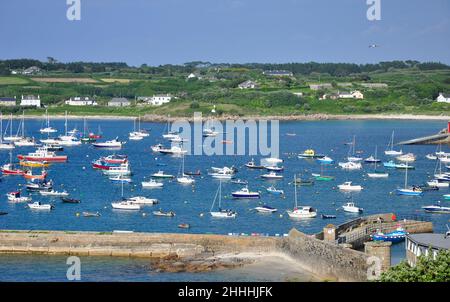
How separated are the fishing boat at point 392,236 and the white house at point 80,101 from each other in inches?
4103

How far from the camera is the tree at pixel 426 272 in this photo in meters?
17.2

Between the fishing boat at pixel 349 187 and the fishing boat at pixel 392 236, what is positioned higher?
the fishing boat at pixel 392 236

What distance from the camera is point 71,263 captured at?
2970cm

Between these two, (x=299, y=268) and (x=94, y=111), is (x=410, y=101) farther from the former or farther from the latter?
(x=299, y=268)

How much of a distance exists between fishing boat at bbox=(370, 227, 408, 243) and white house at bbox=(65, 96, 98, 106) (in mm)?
104219

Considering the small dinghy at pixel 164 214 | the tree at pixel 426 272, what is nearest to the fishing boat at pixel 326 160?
the small dinghy at pixel 164 214

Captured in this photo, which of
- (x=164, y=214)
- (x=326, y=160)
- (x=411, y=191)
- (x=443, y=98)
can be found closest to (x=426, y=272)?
(x=164, y=214)

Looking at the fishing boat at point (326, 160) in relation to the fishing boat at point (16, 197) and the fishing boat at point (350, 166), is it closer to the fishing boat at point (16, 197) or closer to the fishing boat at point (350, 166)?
the fishing boat at point (350, 166)

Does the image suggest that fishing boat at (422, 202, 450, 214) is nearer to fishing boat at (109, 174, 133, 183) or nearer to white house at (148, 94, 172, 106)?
fishing boat at (109, 174, 133, 183)

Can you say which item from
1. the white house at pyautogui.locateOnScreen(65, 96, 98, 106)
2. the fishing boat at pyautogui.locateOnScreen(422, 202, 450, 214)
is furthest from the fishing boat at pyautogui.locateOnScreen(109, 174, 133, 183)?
the white house at pyautogui.locateOnScreen(65, 96, 98, 106)

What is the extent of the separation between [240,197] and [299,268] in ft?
56.0

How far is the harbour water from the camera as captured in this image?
30.4 m

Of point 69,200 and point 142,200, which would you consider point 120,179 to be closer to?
point 69,200
